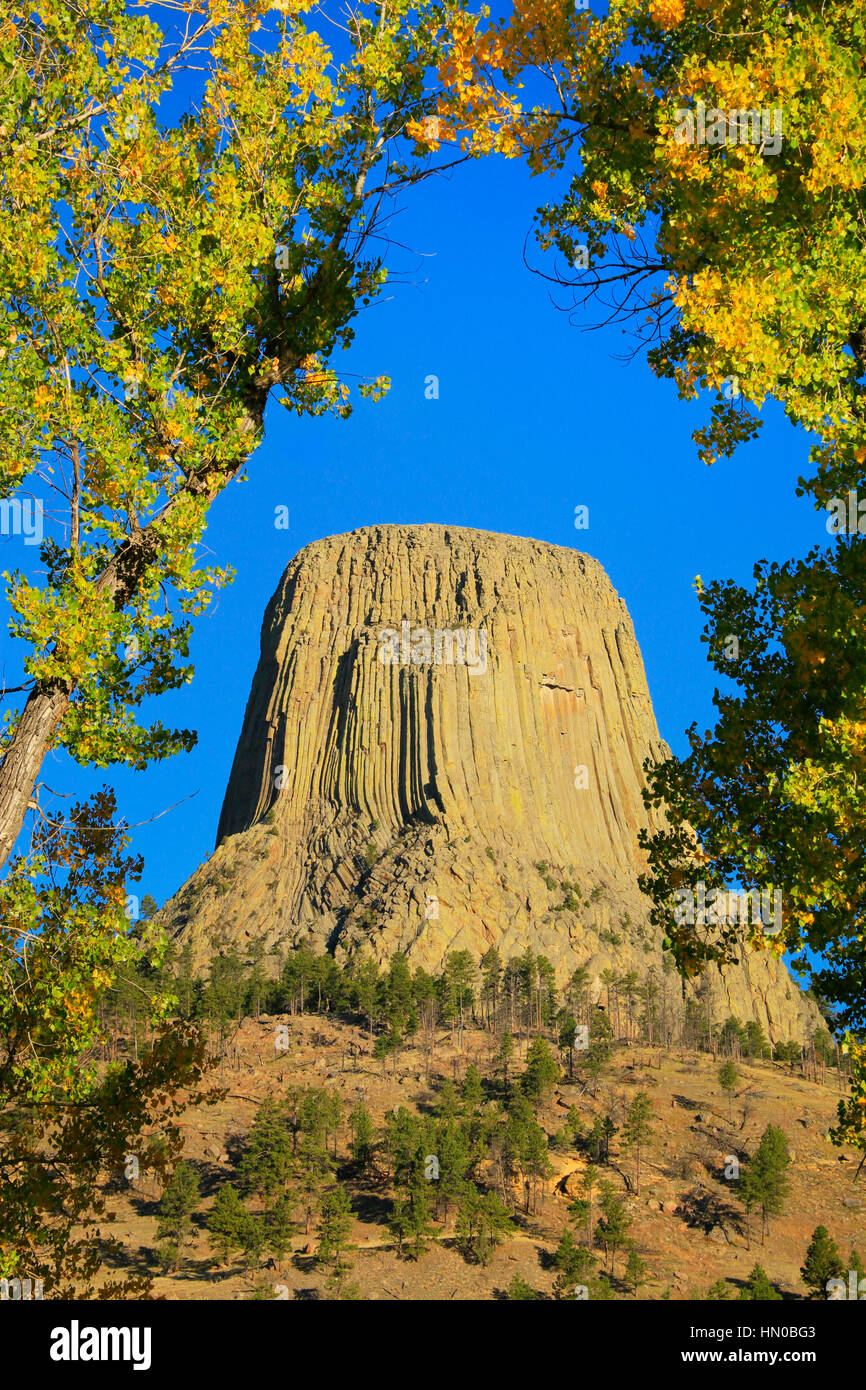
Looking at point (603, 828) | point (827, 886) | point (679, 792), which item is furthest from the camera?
point (603, 828)

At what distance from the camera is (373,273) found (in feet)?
38.7

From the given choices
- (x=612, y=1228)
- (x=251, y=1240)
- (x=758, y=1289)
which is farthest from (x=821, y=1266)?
(x=251, y=1240)

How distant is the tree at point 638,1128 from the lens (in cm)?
5691

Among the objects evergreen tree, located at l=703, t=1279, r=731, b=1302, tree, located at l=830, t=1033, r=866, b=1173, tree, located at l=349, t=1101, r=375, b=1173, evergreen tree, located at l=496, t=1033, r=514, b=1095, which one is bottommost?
evergreen tree, located at l=703, t=1279, r=731, b=1302

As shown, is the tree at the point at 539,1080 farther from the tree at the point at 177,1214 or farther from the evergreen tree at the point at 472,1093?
the tree at the point at 177,1214

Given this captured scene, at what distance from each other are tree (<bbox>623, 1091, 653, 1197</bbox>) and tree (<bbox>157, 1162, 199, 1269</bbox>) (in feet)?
70.0

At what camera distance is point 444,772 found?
112 metres

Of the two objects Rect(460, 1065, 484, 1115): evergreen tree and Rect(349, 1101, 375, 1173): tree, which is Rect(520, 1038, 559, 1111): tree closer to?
Rect(460, 1065, 484, 1115): evergreen tree

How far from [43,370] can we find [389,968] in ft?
274

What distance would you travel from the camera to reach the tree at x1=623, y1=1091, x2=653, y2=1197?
5691cm

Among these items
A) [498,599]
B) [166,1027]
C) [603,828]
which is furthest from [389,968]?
[166,1027]

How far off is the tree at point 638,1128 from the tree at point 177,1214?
70.0 feet

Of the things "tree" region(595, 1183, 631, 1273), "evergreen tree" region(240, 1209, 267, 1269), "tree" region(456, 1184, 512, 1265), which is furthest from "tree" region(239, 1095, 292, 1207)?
"tree" region(595, 1183, 631, 1273)
